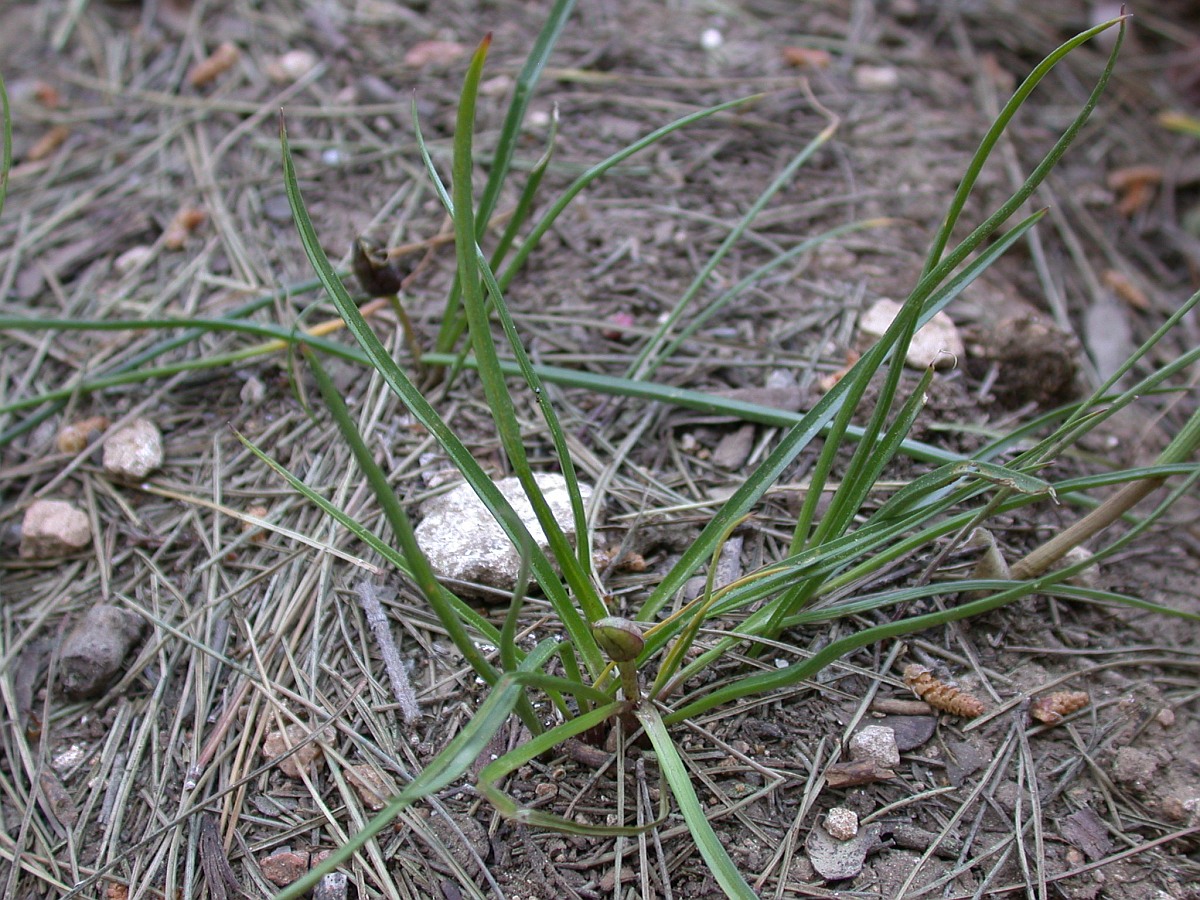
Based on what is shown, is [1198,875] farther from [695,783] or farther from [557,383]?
[557,383]

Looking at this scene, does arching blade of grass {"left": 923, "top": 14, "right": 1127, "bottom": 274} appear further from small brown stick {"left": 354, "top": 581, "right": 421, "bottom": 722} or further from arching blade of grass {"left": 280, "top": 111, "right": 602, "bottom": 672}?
small brown stick {"left": 354, "top": 581, "right": 421, "bottom": 722}

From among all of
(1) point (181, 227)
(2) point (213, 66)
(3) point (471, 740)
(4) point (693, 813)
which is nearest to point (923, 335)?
(4) point (693, 813)

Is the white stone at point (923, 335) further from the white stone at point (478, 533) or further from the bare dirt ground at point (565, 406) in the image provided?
the white stone at point (478, 533)

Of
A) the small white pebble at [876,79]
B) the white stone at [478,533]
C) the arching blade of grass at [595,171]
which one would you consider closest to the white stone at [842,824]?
the white stone at [478,533]

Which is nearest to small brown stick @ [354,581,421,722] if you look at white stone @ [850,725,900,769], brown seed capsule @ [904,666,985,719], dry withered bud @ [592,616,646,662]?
dry withered bud @ [592,616,646,662]

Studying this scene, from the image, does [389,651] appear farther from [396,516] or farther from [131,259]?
[131,259]

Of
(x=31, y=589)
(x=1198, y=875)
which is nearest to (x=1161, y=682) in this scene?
(x=1198, y=875)
